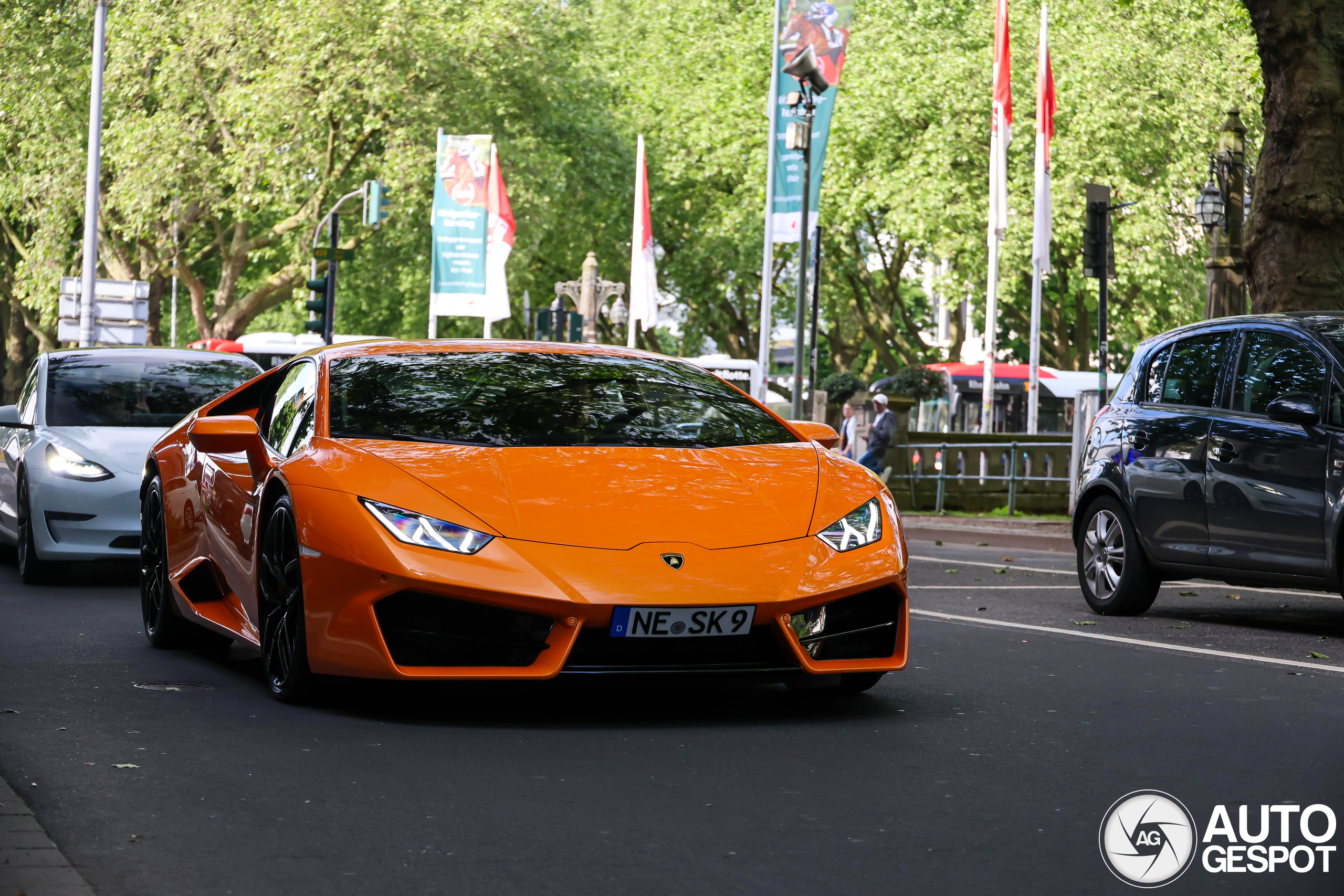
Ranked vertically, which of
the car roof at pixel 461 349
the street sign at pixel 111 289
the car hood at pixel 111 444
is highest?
the car roof at pixel 461 349

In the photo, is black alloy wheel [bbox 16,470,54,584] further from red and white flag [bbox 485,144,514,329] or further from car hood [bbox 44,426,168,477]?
red and white flag [bbox 485,144,514,329]

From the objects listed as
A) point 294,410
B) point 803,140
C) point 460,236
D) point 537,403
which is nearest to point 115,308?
point 460,236

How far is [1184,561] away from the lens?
9.98 m

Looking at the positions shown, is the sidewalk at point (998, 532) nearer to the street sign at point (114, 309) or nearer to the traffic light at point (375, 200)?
the traffic light at point (375, 200)

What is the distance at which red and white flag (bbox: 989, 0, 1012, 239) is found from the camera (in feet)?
113

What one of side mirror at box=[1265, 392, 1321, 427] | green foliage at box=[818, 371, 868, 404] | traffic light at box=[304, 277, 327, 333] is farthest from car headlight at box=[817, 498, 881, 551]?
green foliage at box=[818, 371, 868, 404]

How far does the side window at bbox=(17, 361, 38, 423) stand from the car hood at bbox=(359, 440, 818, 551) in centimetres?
646

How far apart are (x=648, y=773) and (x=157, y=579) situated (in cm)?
374

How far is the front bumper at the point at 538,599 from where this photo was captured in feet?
18.6

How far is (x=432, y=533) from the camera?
5.75 m

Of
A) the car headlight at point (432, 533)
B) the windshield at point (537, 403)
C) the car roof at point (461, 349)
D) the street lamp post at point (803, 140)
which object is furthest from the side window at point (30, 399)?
the street lamp post at point (803, 140)

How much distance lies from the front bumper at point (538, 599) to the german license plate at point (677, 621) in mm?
24

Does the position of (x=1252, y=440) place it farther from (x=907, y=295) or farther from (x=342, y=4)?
(x=907, y=295)

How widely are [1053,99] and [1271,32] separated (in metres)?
19.5
